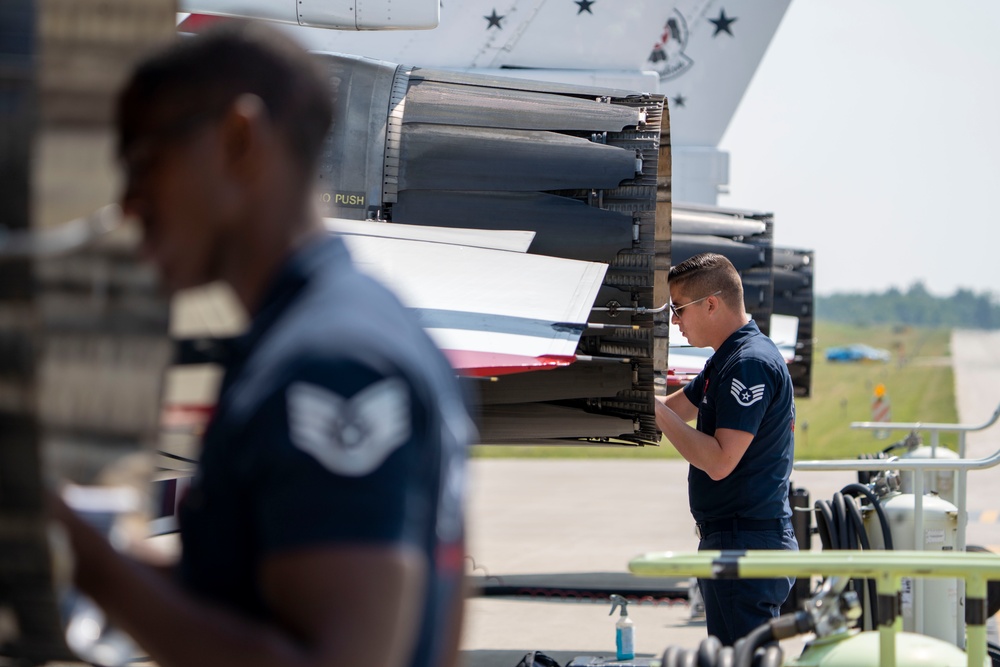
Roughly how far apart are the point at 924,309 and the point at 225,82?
586 ft

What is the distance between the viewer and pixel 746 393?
15.0ft

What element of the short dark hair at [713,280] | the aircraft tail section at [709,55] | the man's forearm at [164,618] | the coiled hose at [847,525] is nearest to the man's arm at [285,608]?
the man's forearm at [164,618]

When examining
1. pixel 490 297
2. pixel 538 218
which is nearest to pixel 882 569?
pixel 490 297

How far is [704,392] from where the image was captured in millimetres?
4965

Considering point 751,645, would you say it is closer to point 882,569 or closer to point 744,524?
point 882,569

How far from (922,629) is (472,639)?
3.70m

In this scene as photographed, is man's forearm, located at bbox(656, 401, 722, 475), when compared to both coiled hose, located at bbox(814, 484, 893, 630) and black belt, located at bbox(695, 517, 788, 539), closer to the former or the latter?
black belt, located at bbox(695, 517, 788, 539)

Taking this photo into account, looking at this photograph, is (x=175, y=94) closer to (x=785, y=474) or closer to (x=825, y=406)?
(x=785, y=474)

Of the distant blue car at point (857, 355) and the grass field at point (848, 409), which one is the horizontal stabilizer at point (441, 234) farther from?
the distant blue car at point (857, 355)

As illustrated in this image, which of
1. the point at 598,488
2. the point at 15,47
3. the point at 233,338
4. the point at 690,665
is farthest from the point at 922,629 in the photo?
the point at 598,488

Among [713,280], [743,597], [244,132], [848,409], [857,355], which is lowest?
[848,409]

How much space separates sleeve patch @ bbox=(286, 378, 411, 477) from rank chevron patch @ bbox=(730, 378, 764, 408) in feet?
11.6

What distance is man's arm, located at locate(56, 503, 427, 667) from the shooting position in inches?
46.0

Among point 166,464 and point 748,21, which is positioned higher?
point 748,21
